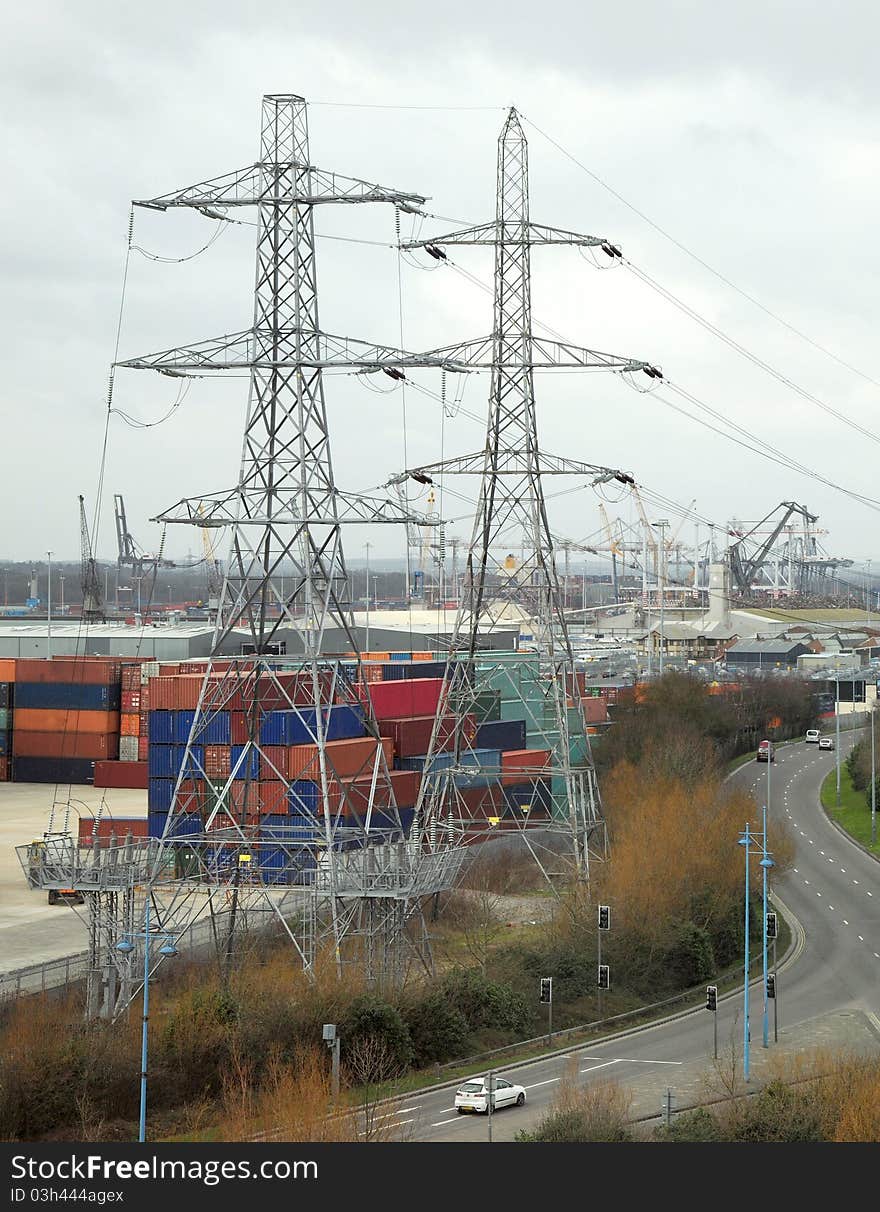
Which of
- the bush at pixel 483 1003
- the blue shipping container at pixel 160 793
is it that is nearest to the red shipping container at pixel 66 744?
the blue shipping container at pixel 160 793

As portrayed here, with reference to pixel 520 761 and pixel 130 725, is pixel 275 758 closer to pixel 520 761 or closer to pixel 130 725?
pixel 520 761

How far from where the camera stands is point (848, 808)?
70.4 m

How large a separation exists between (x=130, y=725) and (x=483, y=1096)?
55174mm

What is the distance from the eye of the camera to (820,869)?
56.4 meters

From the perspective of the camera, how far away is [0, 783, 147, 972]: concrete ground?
40.3 meters

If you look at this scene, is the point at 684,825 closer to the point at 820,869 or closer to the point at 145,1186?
the point at 820,869

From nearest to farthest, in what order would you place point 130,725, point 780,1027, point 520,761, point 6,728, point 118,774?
point 780,1027 → point 520,761 → point 118,774 → point 130,725 → point 6,728

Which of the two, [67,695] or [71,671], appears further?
[67,695]

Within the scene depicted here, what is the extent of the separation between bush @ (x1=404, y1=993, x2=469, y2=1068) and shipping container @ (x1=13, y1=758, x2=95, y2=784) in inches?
1898

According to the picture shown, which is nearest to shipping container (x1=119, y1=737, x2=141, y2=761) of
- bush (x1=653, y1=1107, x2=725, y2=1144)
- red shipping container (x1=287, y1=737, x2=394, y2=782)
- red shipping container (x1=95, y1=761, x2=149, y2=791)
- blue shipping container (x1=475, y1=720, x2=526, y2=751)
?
red shipping container (x1=95, y1=761, x2=149, y2=791)

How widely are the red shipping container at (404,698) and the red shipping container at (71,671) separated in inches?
962

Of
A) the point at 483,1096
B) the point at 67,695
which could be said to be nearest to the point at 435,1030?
the point at 483,1096

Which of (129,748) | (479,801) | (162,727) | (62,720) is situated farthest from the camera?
(62,720)

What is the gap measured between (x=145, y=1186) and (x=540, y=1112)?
471 inches
